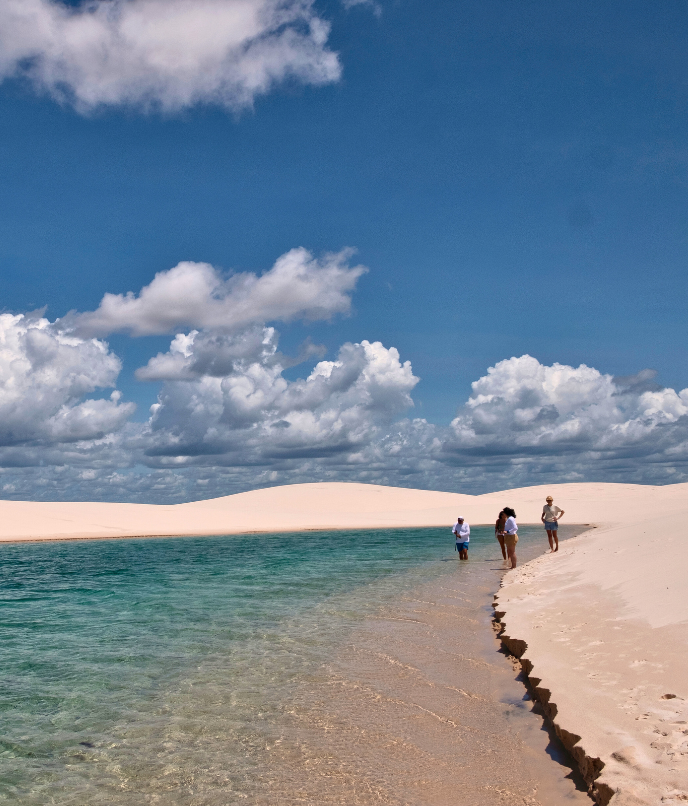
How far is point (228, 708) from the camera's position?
8102 millimetres

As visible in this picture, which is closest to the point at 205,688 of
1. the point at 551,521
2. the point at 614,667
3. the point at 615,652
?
the point at 614,667

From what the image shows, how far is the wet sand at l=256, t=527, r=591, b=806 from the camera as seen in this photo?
5.62m

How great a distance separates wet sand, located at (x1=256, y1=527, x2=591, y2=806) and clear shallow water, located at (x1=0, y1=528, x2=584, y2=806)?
39mm

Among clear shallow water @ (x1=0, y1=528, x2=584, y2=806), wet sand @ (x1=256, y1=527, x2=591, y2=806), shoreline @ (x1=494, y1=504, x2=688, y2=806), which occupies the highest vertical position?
shoreline @ (x1=494, y1=504, x2=688, y2=806)

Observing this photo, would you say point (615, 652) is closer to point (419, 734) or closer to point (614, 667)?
point (614, 667)

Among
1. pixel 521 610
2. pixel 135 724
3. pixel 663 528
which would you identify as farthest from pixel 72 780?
pixel 663 528

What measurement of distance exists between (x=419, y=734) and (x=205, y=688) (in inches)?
135

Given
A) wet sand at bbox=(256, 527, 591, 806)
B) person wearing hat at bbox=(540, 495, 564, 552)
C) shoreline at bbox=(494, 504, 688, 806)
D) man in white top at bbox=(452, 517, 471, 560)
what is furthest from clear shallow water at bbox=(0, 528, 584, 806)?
person wearing hat at bbox=(540, 495, 564, 552)

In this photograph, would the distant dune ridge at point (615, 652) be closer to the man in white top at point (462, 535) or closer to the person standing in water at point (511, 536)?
the person standing in water at point (511, 536)

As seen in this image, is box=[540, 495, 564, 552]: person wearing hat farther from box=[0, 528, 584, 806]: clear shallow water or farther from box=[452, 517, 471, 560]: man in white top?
box=[0, 528, 584, 806]: clear shallow water

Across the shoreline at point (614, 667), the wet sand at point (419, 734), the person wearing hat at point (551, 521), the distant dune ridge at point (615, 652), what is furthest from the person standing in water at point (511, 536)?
the wet sand at point (419, 734)

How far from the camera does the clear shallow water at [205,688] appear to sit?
6090 millimetres

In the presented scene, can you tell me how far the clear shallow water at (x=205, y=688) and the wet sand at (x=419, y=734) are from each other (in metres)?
0.04

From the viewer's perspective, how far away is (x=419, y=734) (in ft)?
22.9
